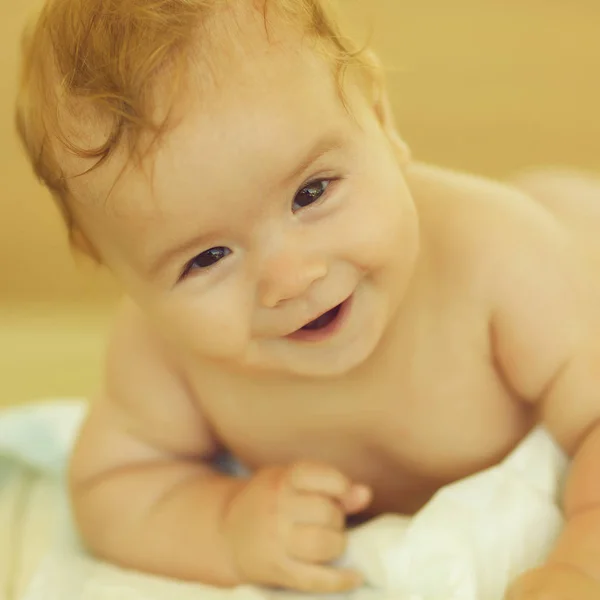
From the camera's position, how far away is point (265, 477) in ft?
2.39

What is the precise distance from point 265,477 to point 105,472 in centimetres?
16

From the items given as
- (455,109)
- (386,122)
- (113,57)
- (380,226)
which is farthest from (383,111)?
(455,109)

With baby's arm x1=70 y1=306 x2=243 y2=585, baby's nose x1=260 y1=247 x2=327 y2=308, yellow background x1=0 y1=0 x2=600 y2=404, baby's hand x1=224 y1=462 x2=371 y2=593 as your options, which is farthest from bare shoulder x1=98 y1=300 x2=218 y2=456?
yellow background x1=0 y1=0 x2=600 y2=404

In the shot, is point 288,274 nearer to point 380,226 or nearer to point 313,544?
point 380,226

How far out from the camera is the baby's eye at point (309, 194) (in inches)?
23.6

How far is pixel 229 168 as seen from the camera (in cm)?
56

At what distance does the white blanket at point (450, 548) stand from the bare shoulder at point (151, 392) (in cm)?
12

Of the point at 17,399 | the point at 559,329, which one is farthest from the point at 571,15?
the point at 17,399

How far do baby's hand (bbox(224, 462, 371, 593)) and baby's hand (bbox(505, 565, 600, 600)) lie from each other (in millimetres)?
134

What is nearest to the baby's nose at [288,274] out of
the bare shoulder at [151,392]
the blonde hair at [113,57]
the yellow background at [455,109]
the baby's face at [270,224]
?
the baby's face at [270,224]

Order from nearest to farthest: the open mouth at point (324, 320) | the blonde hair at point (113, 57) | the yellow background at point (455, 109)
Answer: the blonde hair at point (113, 57)
the open mouth at point (324, 320)
the yellow background at point (455, 109)

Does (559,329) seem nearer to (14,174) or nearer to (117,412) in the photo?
(117,412)

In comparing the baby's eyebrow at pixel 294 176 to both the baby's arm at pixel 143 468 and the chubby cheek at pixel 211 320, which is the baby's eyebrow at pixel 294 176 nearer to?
the chubby cheek at pixel 211 320

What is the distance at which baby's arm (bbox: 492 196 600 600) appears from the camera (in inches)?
25.8
